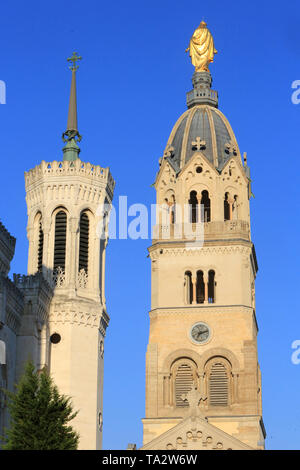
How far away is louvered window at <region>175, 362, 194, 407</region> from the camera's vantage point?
80.2 meters

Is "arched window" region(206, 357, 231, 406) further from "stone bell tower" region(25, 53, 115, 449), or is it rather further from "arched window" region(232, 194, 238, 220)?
"arched window" region(232, 194, 238, 220)

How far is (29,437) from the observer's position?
49.8 metres

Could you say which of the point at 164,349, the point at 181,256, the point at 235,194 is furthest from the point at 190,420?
the point at 235,194

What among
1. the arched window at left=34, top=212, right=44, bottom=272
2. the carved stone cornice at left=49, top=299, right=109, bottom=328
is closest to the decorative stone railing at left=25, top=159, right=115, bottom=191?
the arched window at left=34, top=212, right=44, bottom=272

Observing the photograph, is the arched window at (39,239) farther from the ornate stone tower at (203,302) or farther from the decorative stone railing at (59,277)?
the ornate stone tower at (203,302)

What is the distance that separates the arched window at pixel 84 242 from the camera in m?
73.8

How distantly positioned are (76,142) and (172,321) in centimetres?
1521

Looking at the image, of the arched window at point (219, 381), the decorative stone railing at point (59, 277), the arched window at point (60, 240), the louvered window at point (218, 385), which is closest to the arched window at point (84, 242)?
the arched window at point (60, 240)

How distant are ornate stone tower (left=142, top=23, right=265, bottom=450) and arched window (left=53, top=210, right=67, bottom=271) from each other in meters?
11.9

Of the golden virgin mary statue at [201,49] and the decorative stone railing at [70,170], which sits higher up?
the golden virgin mary statue at [201,49]

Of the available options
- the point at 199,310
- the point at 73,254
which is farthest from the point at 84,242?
the point at 199,310

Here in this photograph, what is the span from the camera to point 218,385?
79875 mm

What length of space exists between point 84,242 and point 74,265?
2309 millimetres

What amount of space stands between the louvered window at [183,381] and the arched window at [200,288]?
5.49 metres
